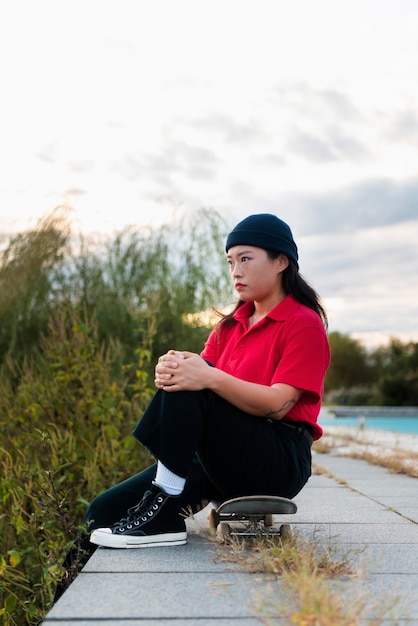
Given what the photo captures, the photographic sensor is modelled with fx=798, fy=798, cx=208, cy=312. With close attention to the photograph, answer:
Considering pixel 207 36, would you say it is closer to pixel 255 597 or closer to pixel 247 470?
pixel 247 470

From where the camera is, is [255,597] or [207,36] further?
[207,36]

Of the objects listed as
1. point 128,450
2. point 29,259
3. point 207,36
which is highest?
point 207,36

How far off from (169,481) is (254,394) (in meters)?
0.43

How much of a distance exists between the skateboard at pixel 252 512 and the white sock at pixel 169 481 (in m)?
0.17

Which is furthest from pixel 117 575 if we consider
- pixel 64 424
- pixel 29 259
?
pixel 29 259

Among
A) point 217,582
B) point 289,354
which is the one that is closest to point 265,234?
point 289,354

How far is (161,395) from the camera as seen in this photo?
109 inches

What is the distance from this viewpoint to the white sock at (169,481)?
2.78 meters

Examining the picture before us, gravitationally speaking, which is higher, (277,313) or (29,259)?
(29,259)

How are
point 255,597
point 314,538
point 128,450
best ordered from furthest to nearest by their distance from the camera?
1. point 128,450
2. point 314,538
3. point 255,597

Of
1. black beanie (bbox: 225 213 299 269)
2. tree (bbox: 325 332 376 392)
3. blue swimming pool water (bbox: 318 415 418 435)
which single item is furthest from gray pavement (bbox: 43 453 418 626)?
tree (bbox: 325 332 376 392)

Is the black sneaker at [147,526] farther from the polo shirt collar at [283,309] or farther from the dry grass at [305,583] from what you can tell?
the polo shirt collar at [283,309]

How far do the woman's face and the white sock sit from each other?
0.73 meters

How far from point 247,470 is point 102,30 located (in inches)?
194
